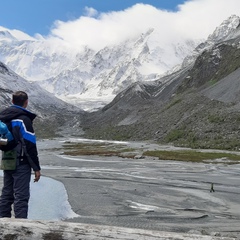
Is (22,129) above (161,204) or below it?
above

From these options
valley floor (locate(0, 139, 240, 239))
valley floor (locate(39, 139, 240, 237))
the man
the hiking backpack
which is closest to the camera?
the hiking backpack

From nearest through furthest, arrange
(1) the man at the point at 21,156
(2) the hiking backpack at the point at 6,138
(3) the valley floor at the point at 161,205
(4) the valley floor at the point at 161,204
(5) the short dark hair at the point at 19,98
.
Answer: (2) the hiking backpack at the point at 6,138, (1) the man at the point at 21,156, (5) the short dark hair at the point at 19,98, (3) the valley floor at the point at 161,205, (4) the valley floor at the point at 161,204

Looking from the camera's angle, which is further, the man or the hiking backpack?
the man

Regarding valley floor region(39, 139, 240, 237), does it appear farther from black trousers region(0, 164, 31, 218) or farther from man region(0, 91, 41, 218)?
man region(0, 91, 41, 218)

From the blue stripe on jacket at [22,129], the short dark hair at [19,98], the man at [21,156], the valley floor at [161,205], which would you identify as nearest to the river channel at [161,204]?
the valley floor at [161,205]

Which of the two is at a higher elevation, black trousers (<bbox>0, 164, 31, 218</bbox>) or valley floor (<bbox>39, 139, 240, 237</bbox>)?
black trousers (<bbox>0, 164, 31, 218</bbox>)

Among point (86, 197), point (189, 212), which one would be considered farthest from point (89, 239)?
point (86, 197)

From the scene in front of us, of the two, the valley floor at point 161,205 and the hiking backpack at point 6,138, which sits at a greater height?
the hiking backpack at point 6,138

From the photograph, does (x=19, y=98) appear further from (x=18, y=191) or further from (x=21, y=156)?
(x=18, y=191)

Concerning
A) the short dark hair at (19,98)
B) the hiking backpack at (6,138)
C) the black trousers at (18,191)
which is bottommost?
the black trousers at (18,191)

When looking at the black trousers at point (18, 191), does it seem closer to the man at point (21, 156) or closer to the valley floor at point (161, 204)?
the man at point (21, 156)

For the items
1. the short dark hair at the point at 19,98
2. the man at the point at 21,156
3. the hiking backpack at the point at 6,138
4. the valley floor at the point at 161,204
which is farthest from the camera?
the valley floor at the point at 161,204

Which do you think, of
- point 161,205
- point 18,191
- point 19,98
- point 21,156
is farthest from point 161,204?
point 19,98

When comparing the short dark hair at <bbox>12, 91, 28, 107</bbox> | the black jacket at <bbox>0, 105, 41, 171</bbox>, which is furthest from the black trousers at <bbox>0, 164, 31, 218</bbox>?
the short dark hair at <bbox>12, 91, 28, 107</bbox>
